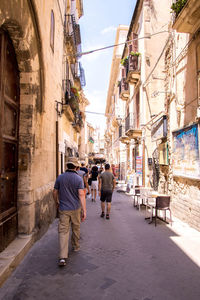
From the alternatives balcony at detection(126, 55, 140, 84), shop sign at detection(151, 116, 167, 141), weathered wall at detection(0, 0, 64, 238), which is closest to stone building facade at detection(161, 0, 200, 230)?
shop sign at detection(151, 116, 167, 141)

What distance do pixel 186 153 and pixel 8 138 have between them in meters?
4.91

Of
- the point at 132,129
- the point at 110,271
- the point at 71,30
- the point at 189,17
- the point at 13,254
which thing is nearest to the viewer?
the point at 110,271

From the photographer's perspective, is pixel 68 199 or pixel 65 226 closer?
pixel 65 226

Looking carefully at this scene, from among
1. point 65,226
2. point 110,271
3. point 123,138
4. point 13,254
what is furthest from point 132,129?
point 13,254

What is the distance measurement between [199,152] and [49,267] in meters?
4.34

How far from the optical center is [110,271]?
3406 mm

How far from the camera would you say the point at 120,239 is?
16.4ft

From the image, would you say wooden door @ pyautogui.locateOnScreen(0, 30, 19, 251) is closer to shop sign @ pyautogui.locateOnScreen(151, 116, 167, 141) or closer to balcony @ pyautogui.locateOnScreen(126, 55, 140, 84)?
shop sign @ pyautogui.locateOnScreen(151, 116, 167, 141)

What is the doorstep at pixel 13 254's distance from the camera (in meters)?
3.09

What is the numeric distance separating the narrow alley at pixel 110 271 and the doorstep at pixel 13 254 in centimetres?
10

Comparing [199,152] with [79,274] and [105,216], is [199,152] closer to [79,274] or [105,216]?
[105,216]

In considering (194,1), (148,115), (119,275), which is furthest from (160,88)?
(119,275)

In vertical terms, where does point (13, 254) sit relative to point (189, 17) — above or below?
below

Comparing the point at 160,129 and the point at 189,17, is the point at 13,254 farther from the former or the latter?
the point at 160,129
